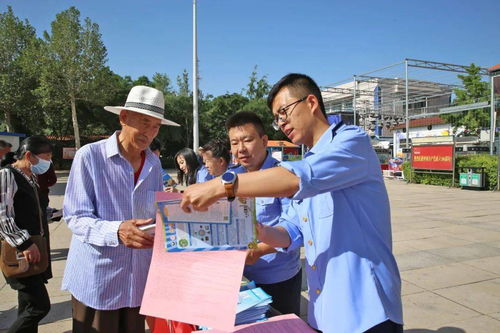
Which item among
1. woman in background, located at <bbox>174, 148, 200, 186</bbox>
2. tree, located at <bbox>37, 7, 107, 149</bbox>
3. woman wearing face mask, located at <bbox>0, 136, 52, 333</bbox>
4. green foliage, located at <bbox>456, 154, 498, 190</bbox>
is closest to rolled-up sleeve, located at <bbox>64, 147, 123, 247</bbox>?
woman wearing face mask, located at <bbox>0, 136, 52, 333</bbox>

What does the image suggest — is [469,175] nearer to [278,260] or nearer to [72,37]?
[278,260]

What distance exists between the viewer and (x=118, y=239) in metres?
1.62

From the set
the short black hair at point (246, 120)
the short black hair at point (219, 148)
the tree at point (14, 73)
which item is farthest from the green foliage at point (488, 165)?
the tree at point (14, 73)

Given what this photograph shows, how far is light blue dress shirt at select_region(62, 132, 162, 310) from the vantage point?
176 centimetres

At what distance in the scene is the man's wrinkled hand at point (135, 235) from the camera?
1.51 metres

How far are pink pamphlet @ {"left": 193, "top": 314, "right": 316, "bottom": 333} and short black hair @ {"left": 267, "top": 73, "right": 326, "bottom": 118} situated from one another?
95cm

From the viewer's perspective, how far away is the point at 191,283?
49.6 inches

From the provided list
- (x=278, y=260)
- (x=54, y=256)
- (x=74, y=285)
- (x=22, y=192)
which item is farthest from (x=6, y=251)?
(x=54, y=256)

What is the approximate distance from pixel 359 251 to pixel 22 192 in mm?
2691

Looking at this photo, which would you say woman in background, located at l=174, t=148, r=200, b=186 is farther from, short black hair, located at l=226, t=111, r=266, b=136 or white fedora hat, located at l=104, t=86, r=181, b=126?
white fedora hat, located at l=104, t=86, r=181, b=126

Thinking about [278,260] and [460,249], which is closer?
[278,260]

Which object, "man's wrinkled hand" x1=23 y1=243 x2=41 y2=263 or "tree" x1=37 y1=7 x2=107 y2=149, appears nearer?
"man's wrinkled hand" x1=23 y1=243 x2=41 y2=263

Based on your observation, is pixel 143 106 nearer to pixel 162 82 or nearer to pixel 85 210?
pixel 85 210

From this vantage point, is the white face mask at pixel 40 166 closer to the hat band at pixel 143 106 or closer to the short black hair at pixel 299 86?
the hat band at pixel 143 106
